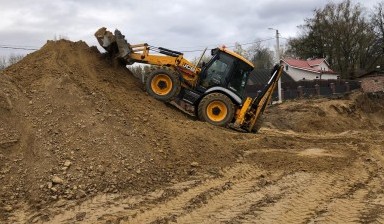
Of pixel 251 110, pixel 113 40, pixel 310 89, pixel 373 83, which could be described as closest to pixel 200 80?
pixel 251 110

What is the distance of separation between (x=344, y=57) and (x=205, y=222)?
4964 centimetres

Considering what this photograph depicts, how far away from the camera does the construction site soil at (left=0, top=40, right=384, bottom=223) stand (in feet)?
22.0

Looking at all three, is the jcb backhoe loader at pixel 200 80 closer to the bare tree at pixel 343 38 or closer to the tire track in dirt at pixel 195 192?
the tire track in dirt at pixel 195 192

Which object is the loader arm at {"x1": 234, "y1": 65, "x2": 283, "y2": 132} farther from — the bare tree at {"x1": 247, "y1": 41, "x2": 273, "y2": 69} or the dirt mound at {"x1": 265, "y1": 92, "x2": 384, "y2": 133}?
the bare tree at {"x1": 247, "y1": 41, "x2": 273, "y2": 69}

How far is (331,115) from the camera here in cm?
2205

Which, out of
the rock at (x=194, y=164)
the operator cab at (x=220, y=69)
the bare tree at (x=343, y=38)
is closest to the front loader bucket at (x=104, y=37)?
the operator cab at (x=220, y=69)

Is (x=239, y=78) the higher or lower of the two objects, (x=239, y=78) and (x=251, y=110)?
the higher

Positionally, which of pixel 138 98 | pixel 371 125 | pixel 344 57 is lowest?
pixel 371 125

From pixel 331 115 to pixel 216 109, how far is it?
1101 cm

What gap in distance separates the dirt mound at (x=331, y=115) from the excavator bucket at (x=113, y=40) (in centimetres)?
901

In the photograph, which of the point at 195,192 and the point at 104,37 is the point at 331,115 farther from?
the point at 195,192

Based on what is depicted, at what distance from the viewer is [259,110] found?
13.3 metres

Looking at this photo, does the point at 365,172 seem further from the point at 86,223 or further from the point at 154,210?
the point at 86,223

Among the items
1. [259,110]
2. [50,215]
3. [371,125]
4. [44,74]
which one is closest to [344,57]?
[371,125]
